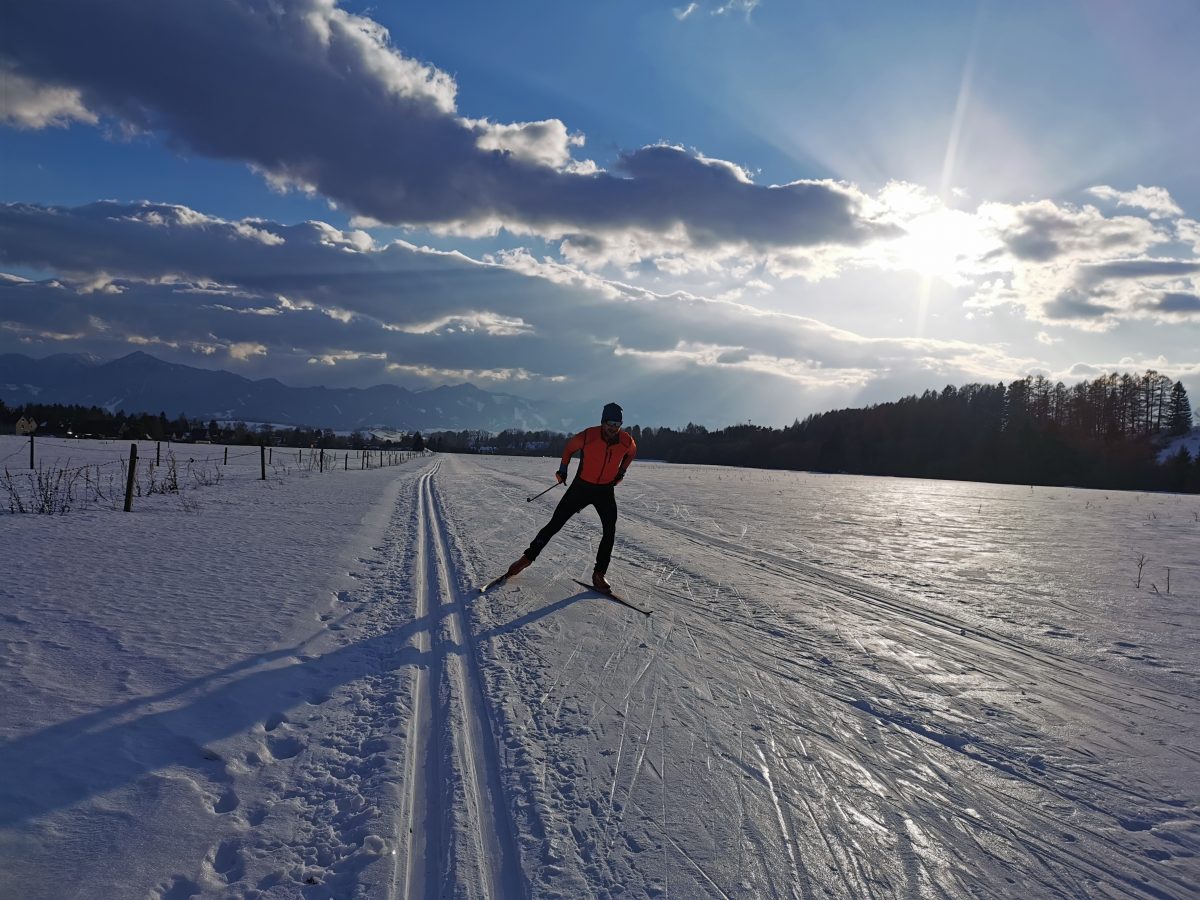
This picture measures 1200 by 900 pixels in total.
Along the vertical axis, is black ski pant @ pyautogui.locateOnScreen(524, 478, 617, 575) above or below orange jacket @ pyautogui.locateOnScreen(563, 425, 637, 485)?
below

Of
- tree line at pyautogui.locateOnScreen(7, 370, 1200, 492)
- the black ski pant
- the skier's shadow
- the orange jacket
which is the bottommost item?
the skier's shadow

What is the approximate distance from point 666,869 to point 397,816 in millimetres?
1285

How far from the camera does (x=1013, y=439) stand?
3211 inches

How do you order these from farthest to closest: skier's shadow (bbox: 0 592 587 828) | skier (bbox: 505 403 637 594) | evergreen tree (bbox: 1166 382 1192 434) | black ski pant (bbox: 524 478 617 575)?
1. evergreen tree (bbox: 1166 382 1192 434)
2. black ski pant (bbox: 524 478 617 575)
3. skier (bbox: 505 403 637 594)
4. skier's shadow (bbox: 0 592 587 828)

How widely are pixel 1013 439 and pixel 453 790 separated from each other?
94.2 metres

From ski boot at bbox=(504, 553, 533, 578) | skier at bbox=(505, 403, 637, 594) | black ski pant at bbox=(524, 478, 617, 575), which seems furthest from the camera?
ski boot at bbox=(504, 553, 533, 578)

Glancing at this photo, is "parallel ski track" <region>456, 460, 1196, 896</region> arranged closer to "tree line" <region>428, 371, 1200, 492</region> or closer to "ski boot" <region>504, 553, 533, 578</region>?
"ski boot" <region>504, 553, 533, 578</region>

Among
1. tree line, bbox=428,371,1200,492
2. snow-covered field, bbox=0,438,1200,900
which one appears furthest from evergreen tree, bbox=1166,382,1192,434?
snow-covered field, bbox=0,438,1200,900

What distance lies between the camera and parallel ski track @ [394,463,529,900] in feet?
8.79

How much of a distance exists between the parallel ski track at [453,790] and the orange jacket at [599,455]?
2609 millimetres

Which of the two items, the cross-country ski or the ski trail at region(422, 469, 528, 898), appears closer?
the ski trail at region(422, 469, 528, 898)

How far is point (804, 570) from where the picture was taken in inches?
386

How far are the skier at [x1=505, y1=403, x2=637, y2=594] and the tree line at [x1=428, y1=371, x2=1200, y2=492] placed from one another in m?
78.3

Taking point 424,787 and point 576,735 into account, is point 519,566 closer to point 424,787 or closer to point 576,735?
point 576,735
